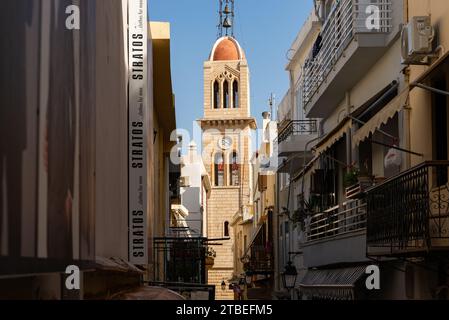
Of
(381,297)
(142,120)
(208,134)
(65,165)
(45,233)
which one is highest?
(208,134)

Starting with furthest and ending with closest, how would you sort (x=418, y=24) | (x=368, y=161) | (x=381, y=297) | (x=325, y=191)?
(x=325, y=191), (x=368, y=161), (x=381, y=297), (x=418, y=24)

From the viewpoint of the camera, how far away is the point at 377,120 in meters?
13.8

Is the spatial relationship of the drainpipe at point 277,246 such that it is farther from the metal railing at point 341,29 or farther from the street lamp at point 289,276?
the metal railing at point 341,29

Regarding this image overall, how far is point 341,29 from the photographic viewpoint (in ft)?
61.5

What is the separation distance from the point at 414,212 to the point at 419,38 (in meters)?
2.77

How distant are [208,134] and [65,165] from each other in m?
89.5

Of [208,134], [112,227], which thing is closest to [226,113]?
[208,134]

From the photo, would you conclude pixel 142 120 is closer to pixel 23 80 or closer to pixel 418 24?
pixel 418 24

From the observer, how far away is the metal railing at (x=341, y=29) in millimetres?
17250

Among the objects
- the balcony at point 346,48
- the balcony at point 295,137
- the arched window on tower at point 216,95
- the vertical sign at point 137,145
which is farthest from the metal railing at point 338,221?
the arched window on tower at point 216,95

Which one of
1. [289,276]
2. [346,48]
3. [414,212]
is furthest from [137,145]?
[289,276]

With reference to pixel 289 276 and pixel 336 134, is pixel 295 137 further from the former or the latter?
pixel 336 134

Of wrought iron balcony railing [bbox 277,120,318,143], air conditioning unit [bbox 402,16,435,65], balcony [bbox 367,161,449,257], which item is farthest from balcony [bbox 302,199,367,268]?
air conditioning unit [bbox 402,16,435,65]

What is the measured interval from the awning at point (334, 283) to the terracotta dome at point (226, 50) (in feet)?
248
